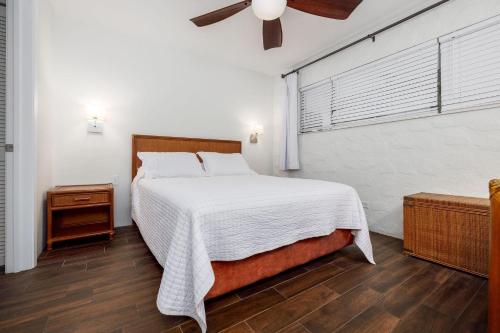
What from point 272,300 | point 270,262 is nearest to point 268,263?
point 270,262

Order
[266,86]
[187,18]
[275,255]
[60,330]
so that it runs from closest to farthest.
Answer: [60,330] → [275,255] → [187,18] → [266,86]

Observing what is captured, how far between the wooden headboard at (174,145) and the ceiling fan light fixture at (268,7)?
1.99m

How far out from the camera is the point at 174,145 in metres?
3.14

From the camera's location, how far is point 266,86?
4.18 metres

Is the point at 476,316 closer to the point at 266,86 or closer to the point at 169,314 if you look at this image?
the point at 169,314

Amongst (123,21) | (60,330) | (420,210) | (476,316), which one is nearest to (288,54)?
(123,21)

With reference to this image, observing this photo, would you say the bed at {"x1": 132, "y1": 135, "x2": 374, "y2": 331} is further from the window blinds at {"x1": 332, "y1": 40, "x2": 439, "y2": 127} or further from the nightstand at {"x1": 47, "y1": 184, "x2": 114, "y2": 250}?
the window blinds at {"x1": 332, "y1": 40, "x2": 439, "y2": 127}

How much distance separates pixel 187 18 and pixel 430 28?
254 centimetres

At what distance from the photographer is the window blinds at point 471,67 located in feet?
6.10

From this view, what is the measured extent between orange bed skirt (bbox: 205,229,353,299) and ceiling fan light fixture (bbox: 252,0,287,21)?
1781mm

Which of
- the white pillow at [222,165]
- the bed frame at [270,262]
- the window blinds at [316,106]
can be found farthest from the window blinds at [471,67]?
the white pillow at [222,165]

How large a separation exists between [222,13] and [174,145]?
1798 mm

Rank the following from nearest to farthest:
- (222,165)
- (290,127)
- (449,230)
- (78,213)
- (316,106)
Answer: (449,230), (78,213), (222,165), (316,106), (290,127)

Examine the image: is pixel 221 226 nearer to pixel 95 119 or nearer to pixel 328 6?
pixel 328 6
